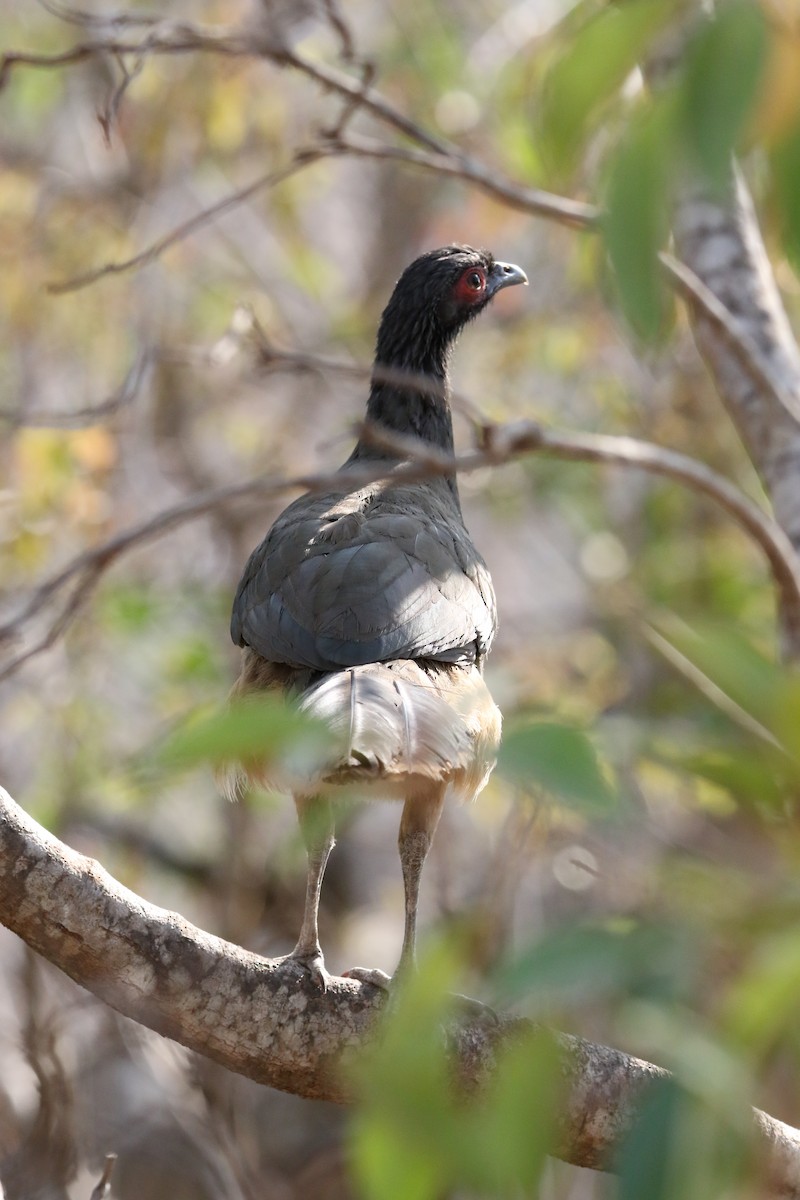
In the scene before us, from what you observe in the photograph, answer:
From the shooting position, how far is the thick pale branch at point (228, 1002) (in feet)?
9.00

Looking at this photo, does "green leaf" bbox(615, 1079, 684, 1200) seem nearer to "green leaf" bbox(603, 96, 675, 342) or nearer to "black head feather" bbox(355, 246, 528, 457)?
"green leaf" bbox(603, 96, 675, 342)

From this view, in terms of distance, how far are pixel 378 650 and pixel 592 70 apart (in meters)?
2.20

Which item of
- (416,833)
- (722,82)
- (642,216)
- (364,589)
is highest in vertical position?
(722,82)

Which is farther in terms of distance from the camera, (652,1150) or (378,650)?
(378,650)

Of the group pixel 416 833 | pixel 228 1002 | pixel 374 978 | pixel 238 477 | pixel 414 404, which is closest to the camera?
pixel 228 1002

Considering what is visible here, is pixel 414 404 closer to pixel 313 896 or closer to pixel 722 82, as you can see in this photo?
pixel 313 896

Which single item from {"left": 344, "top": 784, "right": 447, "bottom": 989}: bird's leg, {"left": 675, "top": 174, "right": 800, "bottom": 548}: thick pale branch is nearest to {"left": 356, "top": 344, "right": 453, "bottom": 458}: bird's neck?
{"left": 675, "top": 174, "right": 800, "bottom": 548}: thick pale branch

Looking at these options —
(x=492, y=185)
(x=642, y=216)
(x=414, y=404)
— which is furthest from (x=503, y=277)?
(x=642, y=216)

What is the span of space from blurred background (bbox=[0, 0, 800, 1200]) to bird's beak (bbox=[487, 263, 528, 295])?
28 cm

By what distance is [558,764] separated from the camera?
1130 mm

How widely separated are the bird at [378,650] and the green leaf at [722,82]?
1.52m

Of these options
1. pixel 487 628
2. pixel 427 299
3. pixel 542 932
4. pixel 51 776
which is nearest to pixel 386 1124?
pixel 542 932

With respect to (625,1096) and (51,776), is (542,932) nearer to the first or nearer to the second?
(625,1096)

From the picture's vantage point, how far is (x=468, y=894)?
8.29 metres
